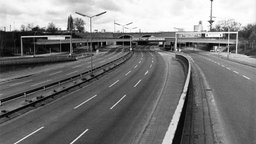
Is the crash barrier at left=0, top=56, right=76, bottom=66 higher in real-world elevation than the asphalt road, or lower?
higher

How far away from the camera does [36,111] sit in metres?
22.9

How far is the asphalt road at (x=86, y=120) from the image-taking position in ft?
51.6

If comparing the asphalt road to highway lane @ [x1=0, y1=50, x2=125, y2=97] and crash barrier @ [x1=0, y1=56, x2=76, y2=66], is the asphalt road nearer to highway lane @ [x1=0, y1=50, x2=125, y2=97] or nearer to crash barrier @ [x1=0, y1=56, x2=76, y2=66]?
highway lane @ [x1=0, y1=50, x2=125, y2=97]

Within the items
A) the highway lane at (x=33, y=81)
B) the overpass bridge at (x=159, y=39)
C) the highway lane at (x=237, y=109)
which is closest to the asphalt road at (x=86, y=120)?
the highway lane at (x=237, y=109)

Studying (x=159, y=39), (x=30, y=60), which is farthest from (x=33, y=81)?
(x=159, y=39)

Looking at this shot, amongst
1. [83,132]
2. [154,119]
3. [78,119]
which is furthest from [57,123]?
[154,119]

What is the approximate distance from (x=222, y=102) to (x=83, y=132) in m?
9.68

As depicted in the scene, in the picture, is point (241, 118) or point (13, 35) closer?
point (241, 118)

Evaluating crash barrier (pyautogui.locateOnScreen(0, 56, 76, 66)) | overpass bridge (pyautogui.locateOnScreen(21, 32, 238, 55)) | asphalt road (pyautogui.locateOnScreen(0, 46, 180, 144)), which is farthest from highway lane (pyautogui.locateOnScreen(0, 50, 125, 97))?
overpass bridge (pyautogui.locateOnScreen(21, 32, 238, 55))

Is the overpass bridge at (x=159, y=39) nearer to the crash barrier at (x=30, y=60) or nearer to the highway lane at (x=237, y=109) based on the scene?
the crash barrier at (x=30, y=60)

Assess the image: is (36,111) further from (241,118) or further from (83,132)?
(241,118)

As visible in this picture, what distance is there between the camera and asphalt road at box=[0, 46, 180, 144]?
15.7m

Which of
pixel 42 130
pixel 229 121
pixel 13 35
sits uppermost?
pixel 13 35

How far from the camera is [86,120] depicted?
19594mm
